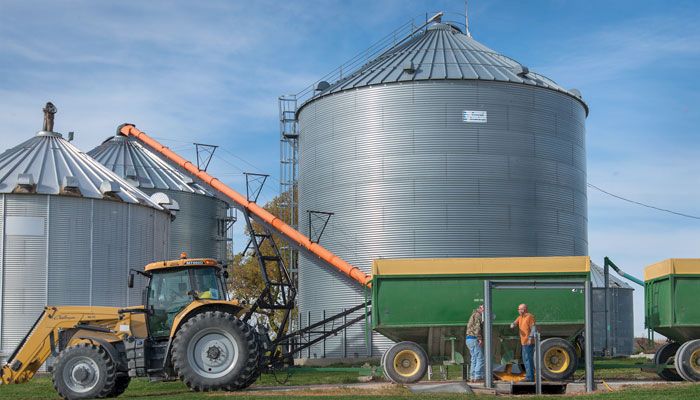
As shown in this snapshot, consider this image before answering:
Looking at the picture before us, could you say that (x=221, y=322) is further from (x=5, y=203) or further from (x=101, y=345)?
(x=5, y=203)

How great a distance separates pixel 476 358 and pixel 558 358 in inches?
88.4

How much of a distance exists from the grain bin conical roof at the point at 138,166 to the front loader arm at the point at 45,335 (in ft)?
82.4

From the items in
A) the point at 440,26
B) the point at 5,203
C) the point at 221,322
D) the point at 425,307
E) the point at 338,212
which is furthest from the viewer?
the point at 440,26

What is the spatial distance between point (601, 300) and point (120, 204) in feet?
65.2

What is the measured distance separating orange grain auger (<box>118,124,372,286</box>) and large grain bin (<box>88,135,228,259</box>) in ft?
16.0

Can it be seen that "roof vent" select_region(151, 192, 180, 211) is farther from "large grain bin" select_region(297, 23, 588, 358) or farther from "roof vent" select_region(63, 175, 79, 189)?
"large grain bin" select_region(297, 23, 588, 358)

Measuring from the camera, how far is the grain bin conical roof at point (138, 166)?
50781 millimetres

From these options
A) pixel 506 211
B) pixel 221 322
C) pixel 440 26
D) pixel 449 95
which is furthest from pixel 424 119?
pixel 221 322

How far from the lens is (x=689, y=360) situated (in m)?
23.9

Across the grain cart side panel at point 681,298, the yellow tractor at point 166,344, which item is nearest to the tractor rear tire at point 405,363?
the yellow tractor at point 166,344

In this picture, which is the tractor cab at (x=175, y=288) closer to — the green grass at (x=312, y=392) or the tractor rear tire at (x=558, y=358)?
the green grass at (x=312, y=392)

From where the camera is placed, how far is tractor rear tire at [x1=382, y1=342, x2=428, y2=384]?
2444cm

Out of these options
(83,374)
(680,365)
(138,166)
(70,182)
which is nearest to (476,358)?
(680,365)

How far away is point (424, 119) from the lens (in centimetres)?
3853
